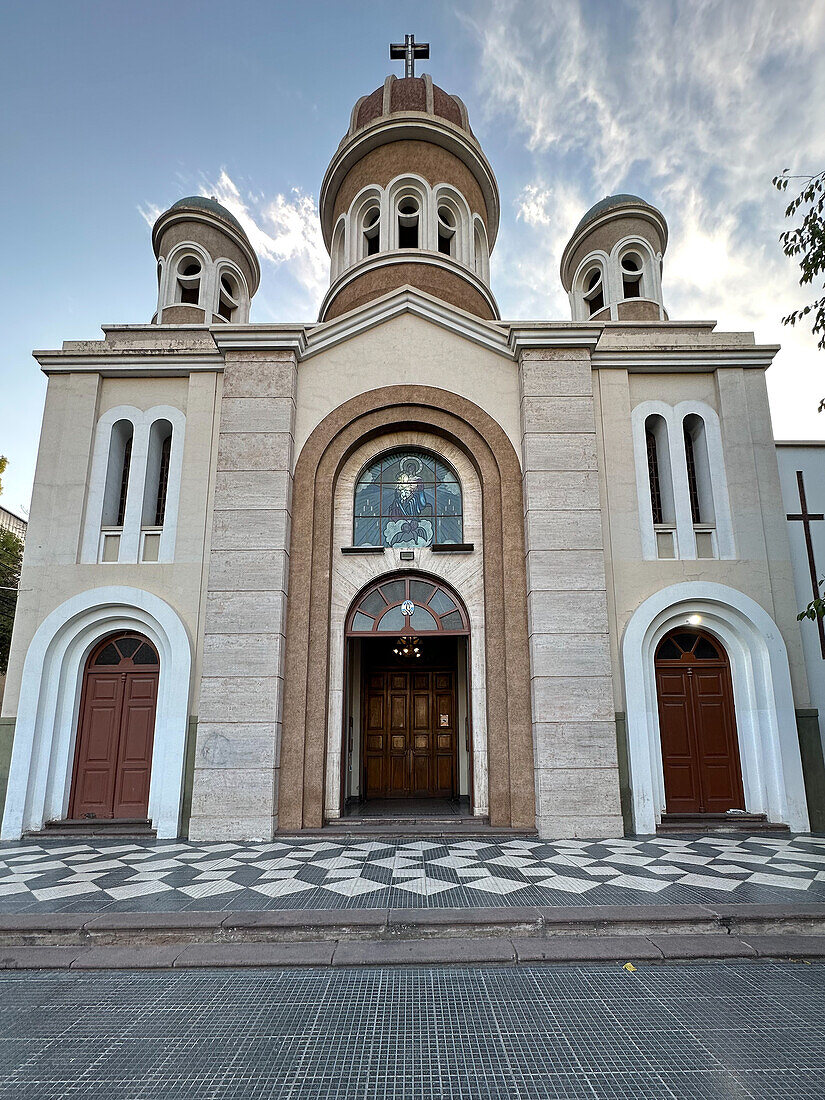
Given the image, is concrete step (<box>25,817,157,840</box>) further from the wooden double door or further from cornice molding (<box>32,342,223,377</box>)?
cornice molding (<box>32,342,223,377</box>)

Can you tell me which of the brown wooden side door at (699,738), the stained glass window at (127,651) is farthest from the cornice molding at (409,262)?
the brown wooden side door at (699,738)

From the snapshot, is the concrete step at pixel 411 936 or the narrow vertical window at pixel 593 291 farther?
the narrow vertical window at pixel 593 291

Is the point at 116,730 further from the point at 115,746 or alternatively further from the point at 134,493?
the point at 134,493

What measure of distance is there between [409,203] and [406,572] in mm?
9084

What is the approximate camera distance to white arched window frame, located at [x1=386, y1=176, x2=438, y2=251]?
14070mm

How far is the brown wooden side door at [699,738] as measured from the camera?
998cm

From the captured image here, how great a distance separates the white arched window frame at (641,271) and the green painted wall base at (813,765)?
9.78 metres

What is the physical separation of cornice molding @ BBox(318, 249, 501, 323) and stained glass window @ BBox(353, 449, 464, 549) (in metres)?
4.82

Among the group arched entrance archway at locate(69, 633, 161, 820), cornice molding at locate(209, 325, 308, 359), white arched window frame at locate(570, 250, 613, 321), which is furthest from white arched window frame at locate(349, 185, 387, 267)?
arched entrance archway at locate(69, 633, 161, 820)

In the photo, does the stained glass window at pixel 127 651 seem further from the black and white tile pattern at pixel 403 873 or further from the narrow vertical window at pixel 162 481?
the black and white tile pattern at pixel 403 873

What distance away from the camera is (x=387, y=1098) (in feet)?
10.8

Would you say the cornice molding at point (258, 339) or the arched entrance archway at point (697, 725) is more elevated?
the cornice molding at point (258, 339)

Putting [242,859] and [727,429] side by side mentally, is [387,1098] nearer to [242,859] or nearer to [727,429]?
[242,859]

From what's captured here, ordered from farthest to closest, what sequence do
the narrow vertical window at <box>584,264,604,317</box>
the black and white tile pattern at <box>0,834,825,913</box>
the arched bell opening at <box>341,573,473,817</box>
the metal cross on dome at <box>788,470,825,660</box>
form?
the narrow vertical window at <box>584,264,604,317</box>, the arched bell opening at <box>341,573,473,817</box>, the metal cross on dome at <box>788,470,825,660</box>, the black and white tile pattern at <box>0,834,825,913</box>
